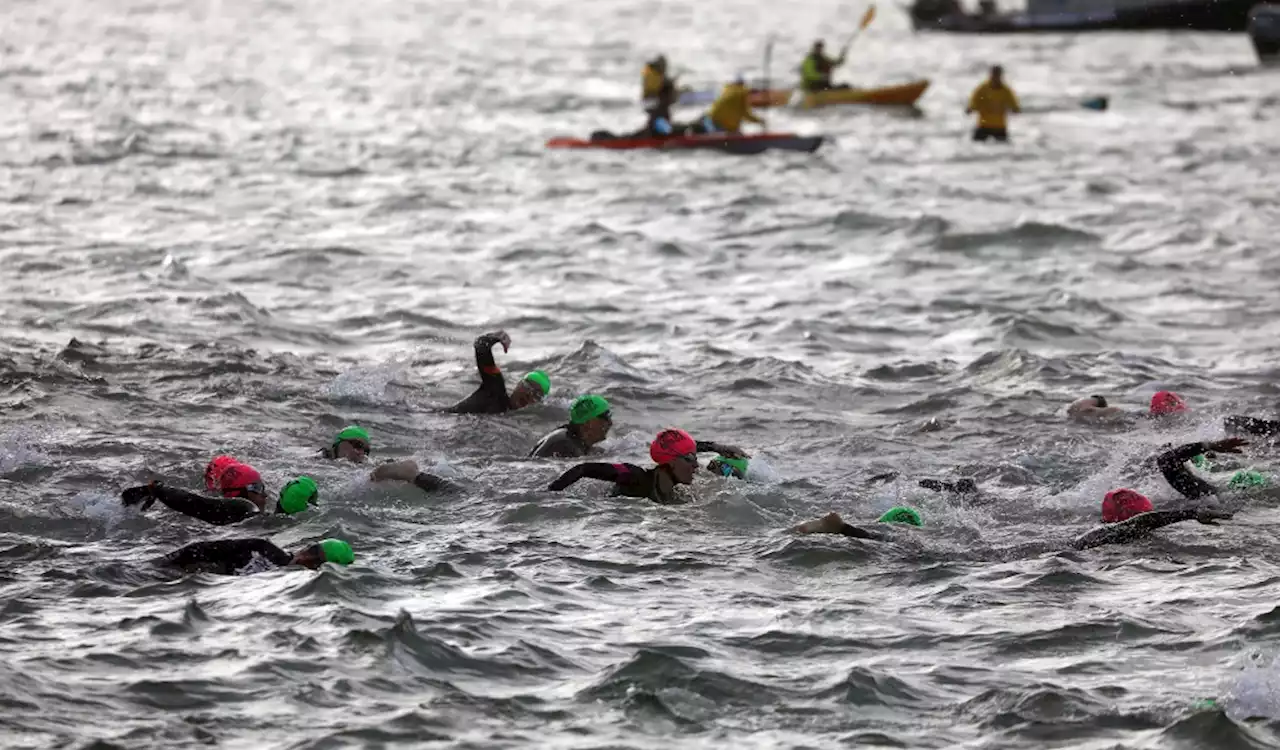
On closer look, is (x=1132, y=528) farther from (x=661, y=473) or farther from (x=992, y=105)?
(x=992, y=105)

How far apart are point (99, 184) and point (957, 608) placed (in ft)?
71.6

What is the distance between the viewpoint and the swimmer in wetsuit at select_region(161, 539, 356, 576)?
35.8 ft

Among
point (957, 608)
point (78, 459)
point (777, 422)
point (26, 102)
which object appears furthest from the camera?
point (26, 102)

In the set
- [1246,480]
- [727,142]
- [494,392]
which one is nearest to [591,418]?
[494,392]

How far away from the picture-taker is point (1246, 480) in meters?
13.2

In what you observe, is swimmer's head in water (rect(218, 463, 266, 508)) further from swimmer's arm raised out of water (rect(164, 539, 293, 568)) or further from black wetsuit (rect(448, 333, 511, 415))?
black wetsuit (rect(448, 333, 511, 415))

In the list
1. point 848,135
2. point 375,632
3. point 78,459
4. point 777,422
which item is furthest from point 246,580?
point 848,135

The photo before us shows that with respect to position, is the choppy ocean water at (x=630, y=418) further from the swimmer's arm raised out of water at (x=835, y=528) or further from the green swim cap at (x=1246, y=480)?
the green swim cap at (x=1246, y=480)

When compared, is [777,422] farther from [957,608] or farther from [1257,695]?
[1257,695]

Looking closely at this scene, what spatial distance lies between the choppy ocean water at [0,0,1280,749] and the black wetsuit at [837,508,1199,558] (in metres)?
0.15

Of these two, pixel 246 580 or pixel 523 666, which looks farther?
pixel 246 580

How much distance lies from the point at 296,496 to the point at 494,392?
11.8 feet

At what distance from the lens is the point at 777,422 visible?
16.0 metres

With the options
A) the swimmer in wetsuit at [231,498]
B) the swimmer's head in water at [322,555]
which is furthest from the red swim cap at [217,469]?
the swimmer's head in water at [322,555]
